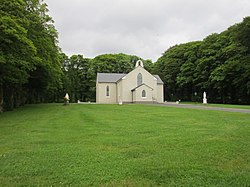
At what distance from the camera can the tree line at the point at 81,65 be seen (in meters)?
18.2

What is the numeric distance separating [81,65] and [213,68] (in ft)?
121

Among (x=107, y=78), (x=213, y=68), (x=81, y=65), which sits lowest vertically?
(x=107, y=78)

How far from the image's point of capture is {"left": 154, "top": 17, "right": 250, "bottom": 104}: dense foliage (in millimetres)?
40047

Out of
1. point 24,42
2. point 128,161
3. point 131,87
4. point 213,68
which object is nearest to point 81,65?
point 131,87

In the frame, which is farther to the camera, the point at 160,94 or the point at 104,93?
the point at 160,94

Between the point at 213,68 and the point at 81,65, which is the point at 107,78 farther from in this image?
the point at 213,68

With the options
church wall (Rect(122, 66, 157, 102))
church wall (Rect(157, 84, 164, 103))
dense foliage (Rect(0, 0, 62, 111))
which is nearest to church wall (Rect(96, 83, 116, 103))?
church wall (Rect(122, 66, 157, 102))

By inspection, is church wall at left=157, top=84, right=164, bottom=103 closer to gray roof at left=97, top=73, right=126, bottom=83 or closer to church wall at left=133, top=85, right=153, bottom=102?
church wall at left=133, top=85, right=153, bottom=102

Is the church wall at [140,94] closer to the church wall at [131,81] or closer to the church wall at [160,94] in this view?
the church wall at [131,81]

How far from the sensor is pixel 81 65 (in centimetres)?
7081

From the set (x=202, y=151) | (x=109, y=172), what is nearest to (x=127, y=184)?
(x=109, y=172)

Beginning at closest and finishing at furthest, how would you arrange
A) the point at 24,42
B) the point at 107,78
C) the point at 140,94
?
the point at 24,42 < the point at 140,94 < the point at 107,78

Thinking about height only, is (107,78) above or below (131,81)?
above

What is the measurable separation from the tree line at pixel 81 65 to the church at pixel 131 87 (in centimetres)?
850
